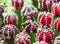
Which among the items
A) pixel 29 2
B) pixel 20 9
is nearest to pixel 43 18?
pixel 20 9

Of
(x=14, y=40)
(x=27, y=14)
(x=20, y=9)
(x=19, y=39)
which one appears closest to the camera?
(x=19, y=39)

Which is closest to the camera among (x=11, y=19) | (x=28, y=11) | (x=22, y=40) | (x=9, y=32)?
(x=22, y=40)

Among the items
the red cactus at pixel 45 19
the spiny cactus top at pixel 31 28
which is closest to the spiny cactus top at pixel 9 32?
the spiny cactus top at pixel 31 28

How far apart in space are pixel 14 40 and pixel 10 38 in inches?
1.5

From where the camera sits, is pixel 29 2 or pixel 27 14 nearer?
pixel 27 14

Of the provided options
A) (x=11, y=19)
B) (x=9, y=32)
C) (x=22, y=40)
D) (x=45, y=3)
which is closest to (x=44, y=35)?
(x=22, y=40)

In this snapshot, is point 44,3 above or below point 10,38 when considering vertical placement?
above

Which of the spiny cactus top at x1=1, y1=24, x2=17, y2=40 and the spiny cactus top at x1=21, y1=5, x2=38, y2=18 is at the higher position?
the spiny cactus top at x1=21, y1=5, x2=38, y2=18

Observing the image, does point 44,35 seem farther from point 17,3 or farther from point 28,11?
point 17,3

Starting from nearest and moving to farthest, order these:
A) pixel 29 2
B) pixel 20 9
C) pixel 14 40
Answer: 1. pixel 14 40
2. pixel 20 9
3. pixel 29 2

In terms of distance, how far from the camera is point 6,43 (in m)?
1.78

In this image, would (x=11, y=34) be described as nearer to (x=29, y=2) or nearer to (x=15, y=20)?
(x=15, y=20)

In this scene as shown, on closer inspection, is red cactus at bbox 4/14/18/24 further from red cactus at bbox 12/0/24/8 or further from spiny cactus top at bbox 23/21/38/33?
red cactus at bbox 12/0/24/8

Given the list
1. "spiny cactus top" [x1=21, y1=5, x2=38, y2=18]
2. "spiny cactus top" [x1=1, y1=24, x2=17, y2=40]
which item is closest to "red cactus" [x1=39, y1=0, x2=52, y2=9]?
"spiny cactus top" [x1=21, y1=5, x2=38, y2=18]
